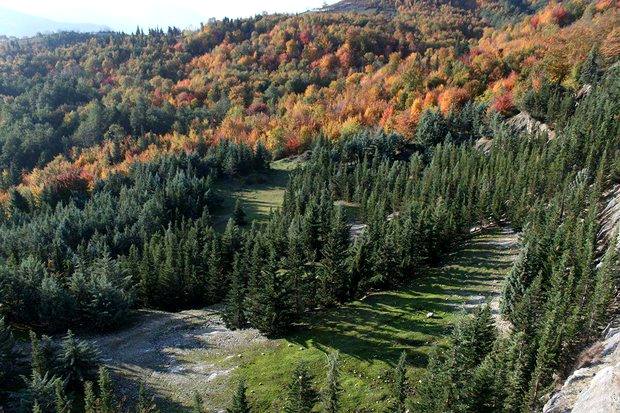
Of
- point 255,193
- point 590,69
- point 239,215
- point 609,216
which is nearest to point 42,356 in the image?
point 609,216

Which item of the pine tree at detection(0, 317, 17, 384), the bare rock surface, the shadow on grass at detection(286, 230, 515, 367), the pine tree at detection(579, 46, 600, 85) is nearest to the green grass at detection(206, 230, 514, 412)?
the shadow on grass at detection(286, 230, 515, 367)

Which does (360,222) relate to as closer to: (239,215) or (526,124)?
(239,215)

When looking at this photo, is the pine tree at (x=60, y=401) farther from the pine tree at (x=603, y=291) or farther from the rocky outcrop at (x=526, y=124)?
the rocky outcrop at (x=526, y=124)

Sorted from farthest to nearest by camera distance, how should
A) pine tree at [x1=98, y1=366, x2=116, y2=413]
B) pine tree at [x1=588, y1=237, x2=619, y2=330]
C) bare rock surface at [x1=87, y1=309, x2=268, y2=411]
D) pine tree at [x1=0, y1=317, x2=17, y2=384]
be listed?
bare rock surface at [x1=87, y1=309, x2=268, y2=411]
pine tree at [x1=0, y1=317, x2=17, y2=384]
pine tree at [x1=98, y1=366, x2=116, y2=413]
pine tree at [x1=588, y1=237, x2=619, y2=330]

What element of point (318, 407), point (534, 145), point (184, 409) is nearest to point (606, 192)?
point (534, 145)

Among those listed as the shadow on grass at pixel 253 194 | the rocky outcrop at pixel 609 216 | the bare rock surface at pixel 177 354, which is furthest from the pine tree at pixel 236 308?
the shadow on grass at pixel 253 194

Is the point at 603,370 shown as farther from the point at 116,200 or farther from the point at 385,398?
the point at 116,200

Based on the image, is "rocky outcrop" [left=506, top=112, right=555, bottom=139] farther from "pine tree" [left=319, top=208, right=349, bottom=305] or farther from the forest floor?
"pine tree" [left=319, top=208, right=349, bottom=305]
